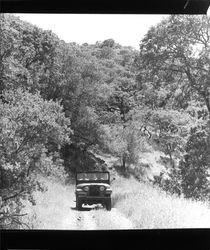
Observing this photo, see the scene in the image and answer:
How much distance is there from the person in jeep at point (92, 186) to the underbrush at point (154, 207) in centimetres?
16

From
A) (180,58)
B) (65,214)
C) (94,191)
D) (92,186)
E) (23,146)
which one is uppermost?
(180,58)

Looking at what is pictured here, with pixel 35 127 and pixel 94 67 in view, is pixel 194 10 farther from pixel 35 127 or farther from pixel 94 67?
pixel 35 127

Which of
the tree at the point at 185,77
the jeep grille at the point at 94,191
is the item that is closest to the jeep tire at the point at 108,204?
the jeep grille at the point at 94,191

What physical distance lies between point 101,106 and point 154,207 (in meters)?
2.33

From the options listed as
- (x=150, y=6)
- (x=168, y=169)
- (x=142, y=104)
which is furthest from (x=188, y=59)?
(x=150, y=6)

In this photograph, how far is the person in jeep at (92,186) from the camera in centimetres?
895

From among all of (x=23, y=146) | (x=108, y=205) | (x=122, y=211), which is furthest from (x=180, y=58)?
(x=23, y=146)

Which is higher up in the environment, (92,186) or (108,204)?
(92,186)

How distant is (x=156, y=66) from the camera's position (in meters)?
10.7

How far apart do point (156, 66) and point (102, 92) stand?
5.56 ft

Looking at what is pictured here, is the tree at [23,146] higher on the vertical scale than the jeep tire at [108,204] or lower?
higher

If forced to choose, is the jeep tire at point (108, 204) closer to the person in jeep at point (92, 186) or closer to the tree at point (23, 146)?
the person in jeep at point (92, 186)

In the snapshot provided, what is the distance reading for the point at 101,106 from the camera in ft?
31.5

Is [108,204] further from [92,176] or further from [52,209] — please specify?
[52,209]
